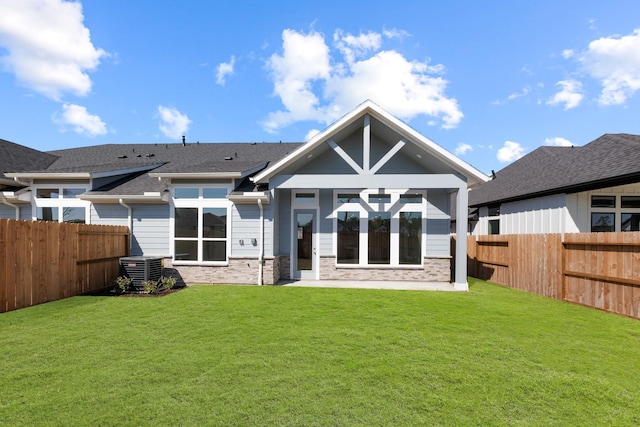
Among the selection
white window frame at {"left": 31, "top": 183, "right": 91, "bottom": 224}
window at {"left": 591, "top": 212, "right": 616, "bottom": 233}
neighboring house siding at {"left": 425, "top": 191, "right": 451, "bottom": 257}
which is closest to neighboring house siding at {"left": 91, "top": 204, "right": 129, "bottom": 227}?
white window frame at {"left": 31, "top": 183, "right": 91, "bottom": 224}

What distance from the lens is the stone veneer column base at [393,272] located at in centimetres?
1111

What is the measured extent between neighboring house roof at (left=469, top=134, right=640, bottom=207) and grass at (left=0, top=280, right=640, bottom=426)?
15.0ft

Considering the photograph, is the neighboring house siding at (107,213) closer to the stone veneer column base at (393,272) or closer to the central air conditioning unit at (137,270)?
the central air conditioning unit at (137,270)

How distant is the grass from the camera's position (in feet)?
9.88

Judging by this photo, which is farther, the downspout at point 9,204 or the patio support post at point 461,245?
the downspout at point 9,204

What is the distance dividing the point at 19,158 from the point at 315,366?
17672 mm

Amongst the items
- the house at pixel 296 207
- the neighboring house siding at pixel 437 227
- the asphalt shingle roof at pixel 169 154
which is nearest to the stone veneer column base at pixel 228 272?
the house at pixel 296 207

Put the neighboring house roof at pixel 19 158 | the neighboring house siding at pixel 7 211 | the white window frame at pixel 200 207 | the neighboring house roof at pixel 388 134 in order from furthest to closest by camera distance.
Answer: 1. the neighboring house roof at pixel 19 158
2. the neighboring house siding at pixel 7 211
3. the white window frame at pixel 200 207
4. the neighboring house roof at pixel 388 134

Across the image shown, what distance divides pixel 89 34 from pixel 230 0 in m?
5.37

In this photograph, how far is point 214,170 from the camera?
33.8 ft

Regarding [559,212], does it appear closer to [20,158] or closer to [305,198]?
[305,198]

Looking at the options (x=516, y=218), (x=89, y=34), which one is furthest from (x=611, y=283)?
(x=89, y=34)

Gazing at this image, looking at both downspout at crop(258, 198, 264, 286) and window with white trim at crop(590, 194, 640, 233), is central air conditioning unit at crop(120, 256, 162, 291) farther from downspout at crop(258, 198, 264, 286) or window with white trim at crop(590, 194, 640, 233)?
window with white trim at crop(590, 194, 640, 233)

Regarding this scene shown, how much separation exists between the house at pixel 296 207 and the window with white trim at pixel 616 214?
4.40 metres
